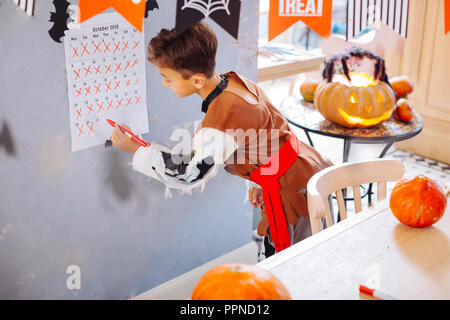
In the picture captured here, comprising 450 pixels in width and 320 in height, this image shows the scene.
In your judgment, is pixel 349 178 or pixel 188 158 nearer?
pixel 349 178

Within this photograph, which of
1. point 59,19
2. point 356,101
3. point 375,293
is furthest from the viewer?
point 356,101

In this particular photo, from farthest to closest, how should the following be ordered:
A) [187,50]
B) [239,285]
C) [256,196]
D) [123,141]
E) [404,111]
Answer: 1. [404,111]
2. [256,196]
3. [123,141]
4. [187,50]
5. [239,285]

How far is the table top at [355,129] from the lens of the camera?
2184 mm

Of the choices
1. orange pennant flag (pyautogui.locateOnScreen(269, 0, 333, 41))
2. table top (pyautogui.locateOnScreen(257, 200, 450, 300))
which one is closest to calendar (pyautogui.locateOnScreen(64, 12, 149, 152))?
orange pennant flag (pyautogui.locateOnScreen(269, 0, 333, 41))

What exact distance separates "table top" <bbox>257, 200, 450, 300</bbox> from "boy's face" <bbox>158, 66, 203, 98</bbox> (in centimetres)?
66

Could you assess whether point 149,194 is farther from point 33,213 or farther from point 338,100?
point 338,100

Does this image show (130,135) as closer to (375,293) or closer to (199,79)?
(199,79)

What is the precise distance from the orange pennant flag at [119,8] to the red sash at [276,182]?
0.63 m

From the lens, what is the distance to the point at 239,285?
91cm

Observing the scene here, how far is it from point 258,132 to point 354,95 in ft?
2.22

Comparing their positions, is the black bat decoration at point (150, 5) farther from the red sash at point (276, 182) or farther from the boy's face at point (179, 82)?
the red sash at point (276, 182)

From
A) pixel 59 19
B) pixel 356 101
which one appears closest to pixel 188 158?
pixel 59 19

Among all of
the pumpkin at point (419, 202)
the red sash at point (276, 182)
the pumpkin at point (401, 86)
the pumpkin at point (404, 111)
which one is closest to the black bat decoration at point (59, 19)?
the red sash at point (276, 182)

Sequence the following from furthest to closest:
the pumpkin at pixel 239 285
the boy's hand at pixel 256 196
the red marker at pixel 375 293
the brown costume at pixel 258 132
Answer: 1. the boy's hand at pixel 256 196
2. the brown costume at pixel 258 132
3. the red marker at pixel 375 293
4. the pumpkin at pixel 239 285
